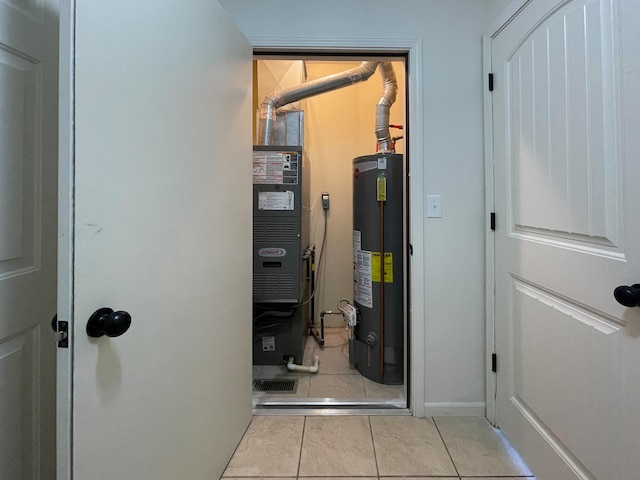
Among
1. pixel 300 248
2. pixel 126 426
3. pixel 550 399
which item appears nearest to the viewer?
pixel 126 426

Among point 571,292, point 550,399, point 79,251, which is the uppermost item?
point 79,251

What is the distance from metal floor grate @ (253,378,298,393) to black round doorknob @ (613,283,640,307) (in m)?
1.65

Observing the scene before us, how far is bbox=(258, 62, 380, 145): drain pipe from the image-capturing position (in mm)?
2211

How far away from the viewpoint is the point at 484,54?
5.17 ft

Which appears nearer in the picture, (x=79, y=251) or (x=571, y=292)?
(x=79, y=251)

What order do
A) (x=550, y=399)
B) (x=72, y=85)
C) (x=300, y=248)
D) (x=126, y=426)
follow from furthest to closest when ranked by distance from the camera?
(x=300, y=248) < (x=550, y=399) < (x=126, y=426) < (x=72, y=85)

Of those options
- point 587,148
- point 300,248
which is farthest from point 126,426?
point 587,148

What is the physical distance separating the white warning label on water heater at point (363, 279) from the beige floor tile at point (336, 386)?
50 centimetres

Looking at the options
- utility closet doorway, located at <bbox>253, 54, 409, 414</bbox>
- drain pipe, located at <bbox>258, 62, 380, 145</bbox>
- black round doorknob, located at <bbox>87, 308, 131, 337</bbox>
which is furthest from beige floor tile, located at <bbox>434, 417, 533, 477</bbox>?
drain pipe, located at <bbox>258, 62, 380, 145</bbox>

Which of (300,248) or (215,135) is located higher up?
(215,135)

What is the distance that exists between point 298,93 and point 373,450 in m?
2.25

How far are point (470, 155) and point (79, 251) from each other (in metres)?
1.68

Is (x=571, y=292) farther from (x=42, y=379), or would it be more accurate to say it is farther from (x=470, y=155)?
(x=42, y=379)

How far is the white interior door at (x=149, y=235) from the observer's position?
66 cm
